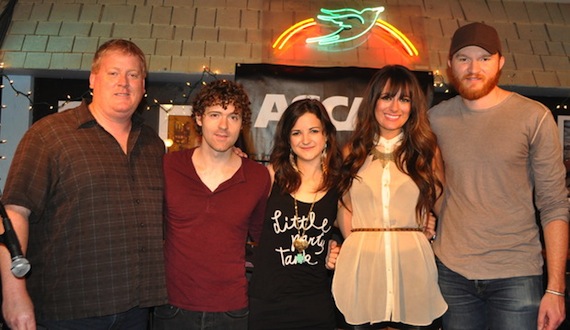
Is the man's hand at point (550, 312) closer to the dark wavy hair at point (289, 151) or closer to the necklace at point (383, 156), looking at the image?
the necklace at point (383, 156)

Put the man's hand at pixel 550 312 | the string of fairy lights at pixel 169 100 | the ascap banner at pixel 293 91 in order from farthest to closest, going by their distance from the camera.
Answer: the string of fairy lights at pixel 169 100
the ascap banner at pixel 293 91
the man's hand at pixel 550 312

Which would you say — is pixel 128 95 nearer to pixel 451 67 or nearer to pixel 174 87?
pixel 451 67

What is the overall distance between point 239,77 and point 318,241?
2282 millimetres

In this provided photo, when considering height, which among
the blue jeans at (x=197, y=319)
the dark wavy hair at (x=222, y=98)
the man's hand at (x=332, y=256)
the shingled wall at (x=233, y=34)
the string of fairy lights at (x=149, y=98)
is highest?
the shingled wall at (x=233, y=34)

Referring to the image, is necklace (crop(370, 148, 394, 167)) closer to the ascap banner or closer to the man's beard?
the man's beard

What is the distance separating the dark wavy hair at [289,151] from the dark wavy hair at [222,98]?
0.82 ft

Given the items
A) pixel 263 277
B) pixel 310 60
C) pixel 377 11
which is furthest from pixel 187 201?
pixel 377 11

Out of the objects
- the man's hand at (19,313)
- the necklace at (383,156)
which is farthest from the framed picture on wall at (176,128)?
the man's hand at (19,313)

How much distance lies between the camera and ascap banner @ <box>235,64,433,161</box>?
4.83 metres

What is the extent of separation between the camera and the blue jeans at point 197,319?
8.92 ft

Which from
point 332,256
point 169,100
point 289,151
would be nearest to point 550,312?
point 332,256

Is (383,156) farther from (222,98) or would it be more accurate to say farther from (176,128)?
(176,128)

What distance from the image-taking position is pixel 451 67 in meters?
3.09

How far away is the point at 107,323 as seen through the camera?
102 inches
